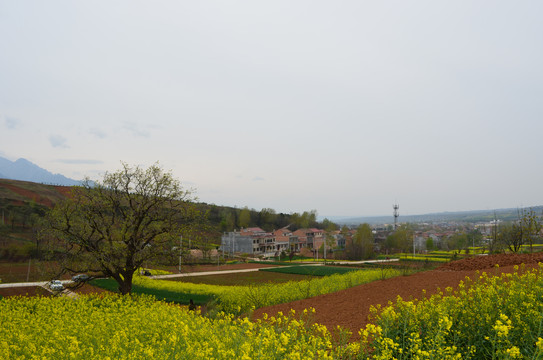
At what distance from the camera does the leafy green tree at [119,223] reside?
62.1ft

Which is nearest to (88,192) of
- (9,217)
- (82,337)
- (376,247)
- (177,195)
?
(177,195)

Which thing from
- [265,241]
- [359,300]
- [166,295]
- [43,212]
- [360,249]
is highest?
[43,212]

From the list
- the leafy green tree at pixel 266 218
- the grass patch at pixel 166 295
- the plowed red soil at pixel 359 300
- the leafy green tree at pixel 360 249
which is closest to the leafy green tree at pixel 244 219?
the leafy green tree at pixel 266 218

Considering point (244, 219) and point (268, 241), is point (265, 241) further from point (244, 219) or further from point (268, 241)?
point (244, 219)

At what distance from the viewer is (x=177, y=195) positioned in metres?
20.9

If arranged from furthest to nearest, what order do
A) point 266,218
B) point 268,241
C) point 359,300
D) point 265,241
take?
point 266,218 → point 268,241 → point 265,241 → point 359,300

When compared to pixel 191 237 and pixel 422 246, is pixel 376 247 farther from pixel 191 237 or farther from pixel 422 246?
pixel 191 237

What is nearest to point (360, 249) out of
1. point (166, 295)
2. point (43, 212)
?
point (166, 295)

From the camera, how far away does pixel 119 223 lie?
808 inches

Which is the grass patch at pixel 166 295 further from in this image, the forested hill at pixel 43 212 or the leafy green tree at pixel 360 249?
the leafy green tree at pixel 360 249

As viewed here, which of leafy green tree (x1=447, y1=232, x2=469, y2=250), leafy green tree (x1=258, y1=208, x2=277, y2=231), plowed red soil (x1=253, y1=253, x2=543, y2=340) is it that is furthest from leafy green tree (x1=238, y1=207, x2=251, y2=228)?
plowed red soil (x1=253, y1=253, x2=543, y2=340)

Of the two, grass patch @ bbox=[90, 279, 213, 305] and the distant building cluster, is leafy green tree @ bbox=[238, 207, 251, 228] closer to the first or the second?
the distant building cluster

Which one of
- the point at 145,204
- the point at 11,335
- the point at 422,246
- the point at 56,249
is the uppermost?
the point at 145,204

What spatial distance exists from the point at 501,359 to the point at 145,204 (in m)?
18.2
